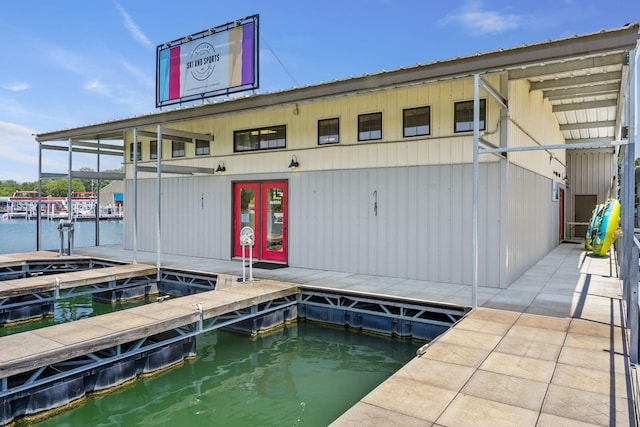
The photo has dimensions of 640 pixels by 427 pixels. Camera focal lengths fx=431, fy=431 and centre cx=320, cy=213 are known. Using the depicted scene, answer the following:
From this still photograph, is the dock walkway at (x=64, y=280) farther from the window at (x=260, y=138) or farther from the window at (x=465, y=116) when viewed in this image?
the window at (x=465, y=116)

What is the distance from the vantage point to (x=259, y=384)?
192 inches

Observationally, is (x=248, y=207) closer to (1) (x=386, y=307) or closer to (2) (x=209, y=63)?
(2) (x=209, y=63)

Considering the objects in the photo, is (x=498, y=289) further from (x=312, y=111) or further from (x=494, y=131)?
(x=312, y=111)

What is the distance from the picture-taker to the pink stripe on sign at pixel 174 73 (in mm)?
11148

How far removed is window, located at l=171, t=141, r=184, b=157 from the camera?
1105 centimetres

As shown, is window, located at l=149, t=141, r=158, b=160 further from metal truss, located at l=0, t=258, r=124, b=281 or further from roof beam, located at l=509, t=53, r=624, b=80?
roof beam, located at l=509, t=53, r=624, b=80

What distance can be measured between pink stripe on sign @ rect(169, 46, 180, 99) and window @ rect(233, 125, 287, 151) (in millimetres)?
2507

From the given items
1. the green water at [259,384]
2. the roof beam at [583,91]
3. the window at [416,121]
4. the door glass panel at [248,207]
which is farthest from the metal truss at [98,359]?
the roof beam at [583,91]

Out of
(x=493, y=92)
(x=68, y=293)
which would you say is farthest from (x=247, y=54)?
(x=68, y=293)

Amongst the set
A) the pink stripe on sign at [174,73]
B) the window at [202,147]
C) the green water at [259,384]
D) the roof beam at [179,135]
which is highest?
the pink stripe on sign at [174,73]

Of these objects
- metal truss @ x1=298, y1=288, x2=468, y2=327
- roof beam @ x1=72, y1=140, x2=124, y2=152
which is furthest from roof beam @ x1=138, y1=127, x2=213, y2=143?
metal truss @ x1=298, y1=288, x2=468, y2=327

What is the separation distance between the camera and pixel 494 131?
691cm

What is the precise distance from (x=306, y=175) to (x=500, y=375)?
5.97 meters

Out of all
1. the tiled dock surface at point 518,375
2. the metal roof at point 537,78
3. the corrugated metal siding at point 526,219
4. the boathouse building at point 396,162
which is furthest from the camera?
the corrugated metal siding at point 526,219
